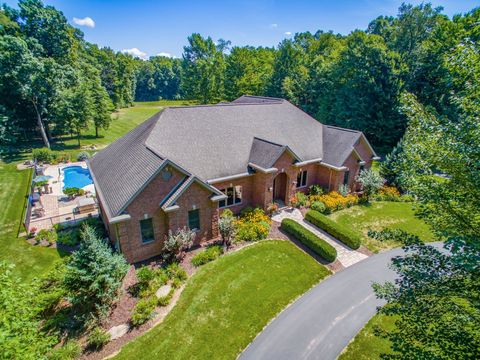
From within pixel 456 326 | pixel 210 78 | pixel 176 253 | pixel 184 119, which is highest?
pixel 210 78

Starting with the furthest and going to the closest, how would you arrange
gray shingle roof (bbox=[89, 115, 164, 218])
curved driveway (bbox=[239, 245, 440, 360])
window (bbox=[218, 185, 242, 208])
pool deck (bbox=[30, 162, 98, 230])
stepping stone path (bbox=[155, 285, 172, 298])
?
1. window (bbox=[218, 185, 242, 208])
2. pool deck (bbox=[30, 162, 98, 230])
3. gray shingle roof (bbox=[89, 115, 164, 218])
4. stepping stone path (bbox=[155, 285, 172, 298])
5. curved driveway (bbox=[239, 245, 440, 360])

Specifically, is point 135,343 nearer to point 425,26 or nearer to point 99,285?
point 99,285

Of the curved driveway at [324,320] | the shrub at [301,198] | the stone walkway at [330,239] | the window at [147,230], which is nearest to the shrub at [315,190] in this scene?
the shrub at [301,198]

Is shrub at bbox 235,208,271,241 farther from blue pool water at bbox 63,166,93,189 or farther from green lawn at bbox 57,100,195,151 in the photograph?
green lawn at bbox 57,100,195,151

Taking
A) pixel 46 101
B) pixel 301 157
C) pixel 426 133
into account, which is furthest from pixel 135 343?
pixel 46 101

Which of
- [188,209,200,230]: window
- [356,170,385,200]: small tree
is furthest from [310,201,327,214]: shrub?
[188,209,200,230]: window

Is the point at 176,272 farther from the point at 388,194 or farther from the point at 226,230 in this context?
the point at 388,194

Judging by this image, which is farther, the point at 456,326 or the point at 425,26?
the point at 425,26
